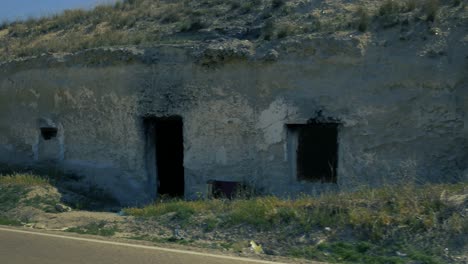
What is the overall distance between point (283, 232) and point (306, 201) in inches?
41.2

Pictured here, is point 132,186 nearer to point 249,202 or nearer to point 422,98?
point 249,202

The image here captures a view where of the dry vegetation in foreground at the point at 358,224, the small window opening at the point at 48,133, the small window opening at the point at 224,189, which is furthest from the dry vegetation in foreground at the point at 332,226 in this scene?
the small window opening at the point at 48,133

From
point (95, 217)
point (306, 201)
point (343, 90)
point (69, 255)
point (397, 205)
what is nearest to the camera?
point (69, 255)

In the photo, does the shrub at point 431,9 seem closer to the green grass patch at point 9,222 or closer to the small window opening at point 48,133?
the green grass patch at point 9,222

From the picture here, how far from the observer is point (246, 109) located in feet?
45.9

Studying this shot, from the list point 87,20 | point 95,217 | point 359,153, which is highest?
point 87,20

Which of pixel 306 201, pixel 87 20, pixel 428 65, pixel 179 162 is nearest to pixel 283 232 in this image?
pixel 306 201

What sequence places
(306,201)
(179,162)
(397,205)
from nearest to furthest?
(397,205) < (306,201) < (179,162)

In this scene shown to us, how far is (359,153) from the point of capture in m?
12.7

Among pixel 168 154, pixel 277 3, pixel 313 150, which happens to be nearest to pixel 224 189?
pixel 313 150

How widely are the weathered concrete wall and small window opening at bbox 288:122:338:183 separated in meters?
0.28

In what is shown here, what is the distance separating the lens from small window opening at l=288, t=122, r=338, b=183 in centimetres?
1340

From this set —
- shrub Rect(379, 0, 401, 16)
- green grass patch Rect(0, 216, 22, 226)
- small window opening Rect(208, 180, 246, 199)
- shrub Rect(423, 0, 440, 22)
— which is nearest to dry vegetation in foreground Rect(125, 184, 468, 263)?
small window opening Rect(208, 180, 246, 199)

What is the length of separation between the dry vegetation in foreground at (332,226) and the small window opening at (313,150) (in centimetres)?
287
